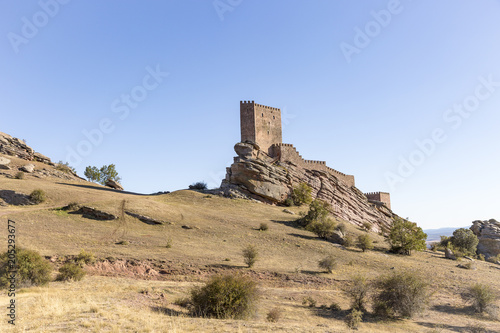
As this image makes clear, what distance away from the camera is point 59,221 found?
28875 mm

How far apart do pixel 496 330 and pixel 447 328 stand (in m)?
2.36

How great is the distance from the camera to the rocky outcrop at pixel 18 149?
52.2 metres

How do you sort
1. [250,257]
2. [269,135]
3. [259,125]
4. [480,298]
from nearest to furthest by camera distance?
1. [480,298]
2. [250,257]
3. [259,125]
4. [269,135]

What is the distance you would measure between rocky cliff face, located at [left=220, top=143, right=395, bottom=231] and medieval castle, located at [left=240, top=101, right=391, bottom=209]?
1.50 metres

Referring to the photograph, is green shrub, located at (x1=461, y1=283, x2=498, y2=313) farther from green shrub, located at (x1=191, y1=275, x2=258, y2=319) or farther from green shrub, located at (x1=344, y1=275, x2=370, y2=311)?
green shrub, located at (x1=191, y1=275, x2=258, y2=319)

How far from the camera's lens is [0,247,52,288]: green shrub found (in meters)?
16.8

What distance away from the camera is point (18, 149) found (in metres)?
53.7

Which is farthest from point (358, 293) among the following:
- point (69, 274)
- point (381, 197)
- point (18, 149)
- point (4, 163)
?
point (18, 149)

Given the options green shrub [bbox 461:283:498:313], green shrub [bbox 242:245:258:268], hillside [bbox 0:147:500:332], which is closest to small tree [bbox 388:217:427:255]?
hillside [bbox 0:147:500:332]

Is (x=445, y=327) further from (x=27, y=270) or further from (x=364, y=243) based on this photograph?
(x=27, y=270)

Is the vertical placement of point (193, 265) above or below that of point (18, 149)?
below

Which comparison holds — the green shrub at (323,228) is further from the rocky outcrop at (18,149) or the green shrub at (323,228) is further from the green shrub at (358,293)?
the rocky outcrop at (18,149)

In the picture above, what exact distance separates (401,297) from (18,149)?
57.2m

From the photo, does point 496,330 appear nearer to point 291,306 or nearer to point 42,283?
point 291,306
